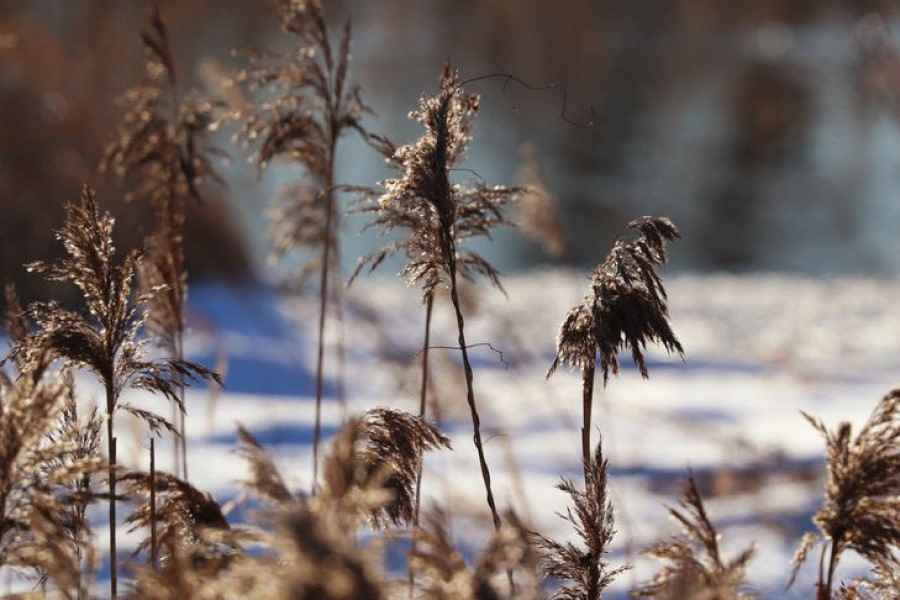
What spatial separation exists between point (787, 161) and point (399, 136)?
25.0 feet

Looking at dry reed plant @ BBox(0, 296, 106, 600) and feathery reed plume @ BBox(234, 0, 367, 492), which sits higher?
feathery reed plume @ BBox(234, 0, 367, 492)

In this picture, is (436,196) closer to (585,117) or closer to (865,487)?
(585,117)

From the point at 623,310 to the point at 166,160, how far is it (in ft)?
4.74

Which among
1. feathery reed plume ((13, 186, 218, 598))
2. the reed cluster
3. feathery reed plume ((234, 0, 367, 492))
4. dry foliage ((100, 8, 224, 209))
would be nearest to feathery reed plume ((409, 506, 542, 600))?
the reed cluster

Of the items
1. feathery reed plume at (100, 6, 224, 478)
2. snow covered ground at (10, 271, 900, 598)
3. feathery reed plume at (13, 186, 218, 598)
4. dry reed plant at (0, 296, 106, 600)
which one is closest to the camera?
dry reed plant at (0, 296, 106, 600)

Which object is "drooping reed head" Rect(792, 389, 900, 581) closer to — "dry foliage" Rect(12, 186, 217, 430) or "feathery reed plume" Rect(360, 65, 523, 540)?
"feathery reed plume" Rect(360, 65, 523, 540)

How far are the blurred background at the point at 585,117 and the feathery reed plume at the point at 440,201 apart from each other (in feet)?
0.35

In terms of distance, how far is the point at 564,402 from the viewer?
22.9 ft

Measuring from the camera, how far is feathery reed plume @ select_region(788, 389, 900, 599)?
5.58 ft

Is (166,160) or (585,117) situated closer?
(585,117)

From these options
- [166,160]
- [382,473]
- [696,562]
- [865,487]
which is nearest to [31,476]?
[382,473]

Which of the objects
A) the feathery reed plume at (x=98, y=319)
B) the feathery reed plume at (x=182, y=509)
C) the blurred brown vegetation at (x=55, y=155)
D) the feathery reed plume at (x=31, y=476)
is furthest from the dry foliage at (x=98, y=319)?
the blurred brown vegetation at (x=55, y=155)

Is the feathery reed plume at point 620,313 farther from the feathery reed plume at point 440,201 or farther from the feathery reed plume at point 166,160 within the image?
the feathery reed plume at point 166,160

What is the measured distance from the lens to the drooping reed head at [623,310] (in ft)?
5.56
